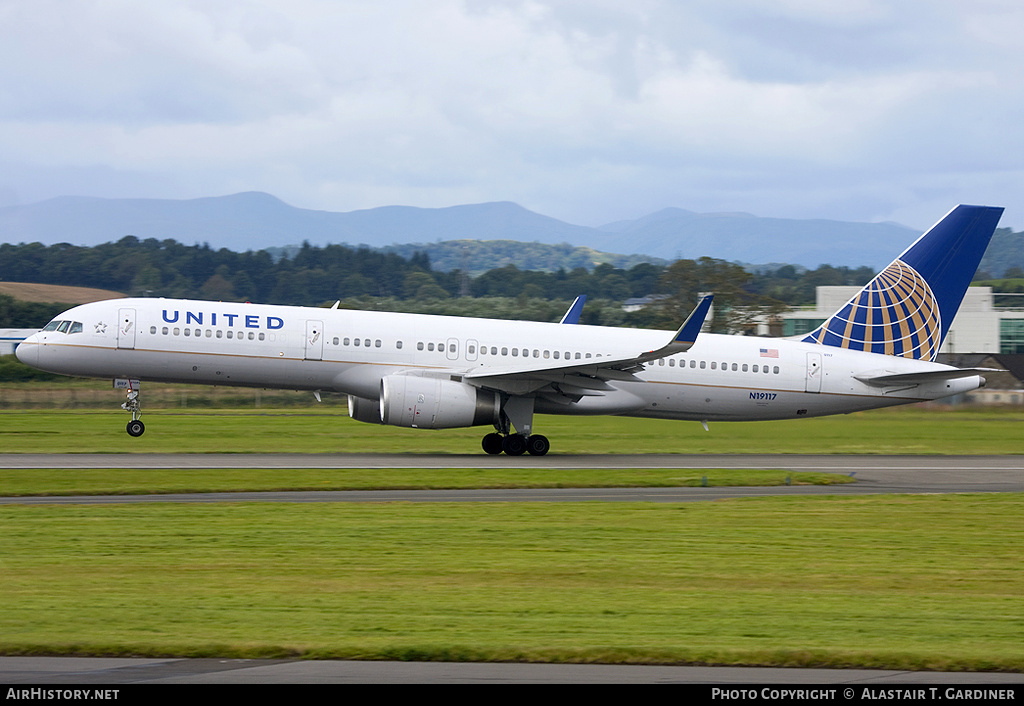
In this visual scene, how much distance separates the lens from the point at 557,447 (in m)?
31.8

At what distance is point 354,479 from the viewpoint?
72.3 ft

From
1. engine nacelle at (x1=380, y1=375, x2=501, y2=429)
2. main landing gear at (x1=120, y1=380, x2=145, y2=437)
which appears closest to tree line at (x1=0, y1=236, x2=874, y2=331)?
main landing gear at (x1=120, y1=380, x2=145, y2=437)

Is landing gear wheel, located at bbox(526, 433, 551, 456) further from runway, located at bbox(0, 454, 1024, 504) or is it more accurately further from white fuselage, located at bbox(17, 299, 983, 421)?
white fuselage, located at bbox(17, 299, 983, 421)

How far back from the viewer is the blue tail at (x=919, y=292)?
105ft

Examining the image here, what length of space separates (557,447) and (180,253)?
99.3 m

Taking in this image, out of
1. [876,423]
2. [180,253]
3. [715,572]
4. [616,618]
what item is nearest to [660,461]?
[876,423]

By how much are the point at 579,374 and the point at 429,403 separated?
12.7 feet

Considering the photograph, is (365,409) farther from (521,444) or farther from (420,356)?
(521,444)

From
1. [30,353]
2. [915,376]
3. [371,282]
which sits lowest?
[915,376]

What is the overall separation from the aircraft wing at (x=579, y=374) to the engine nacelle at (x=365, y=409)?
2.77m

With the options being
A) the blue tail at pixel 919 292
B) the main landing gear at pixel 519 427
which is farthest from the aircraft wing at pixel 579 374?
the blue tail at pixel 919 292

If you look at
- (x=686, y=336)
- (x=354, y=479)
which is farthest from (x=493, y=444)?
(x=354, y=479)

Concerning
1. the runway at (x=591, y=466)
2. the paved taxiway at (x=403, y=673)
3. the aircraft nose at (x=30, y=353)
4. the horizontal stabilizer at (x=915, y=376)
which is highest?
the aircraft nose at (x=30, y=353)

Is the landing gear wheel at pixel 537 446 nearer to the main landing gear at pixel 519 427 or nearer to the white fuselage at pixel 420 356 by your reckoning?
the main landing gear at pixel 519 427
